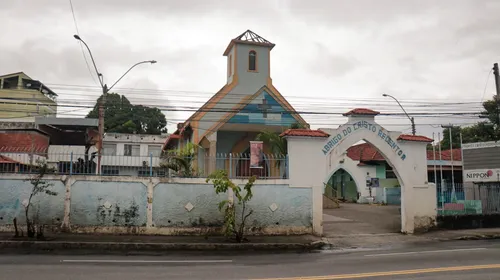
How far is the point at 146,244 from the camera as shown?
1202 cm

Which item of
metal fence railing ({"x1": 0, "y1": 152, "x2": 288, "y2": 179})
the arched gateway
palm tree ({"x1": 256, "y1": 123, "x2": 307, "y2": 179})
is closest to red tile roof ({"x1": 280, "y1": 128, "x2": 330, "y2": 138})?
the arched gateway

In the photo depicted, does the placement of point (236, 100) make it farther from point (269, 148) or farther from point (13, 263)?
point (13, 263)

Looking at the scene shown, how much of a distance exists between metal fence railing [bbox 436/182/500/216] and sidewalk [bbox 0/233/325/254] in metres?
7.06

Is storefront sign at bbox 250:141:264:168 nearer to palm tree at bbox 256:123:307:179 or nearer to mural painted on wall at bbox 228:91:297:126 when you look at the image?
palm tree at bbox 256:123:307:179

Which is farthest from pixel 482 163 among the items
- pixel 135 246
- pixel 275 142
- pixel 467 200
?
pixel 135 246

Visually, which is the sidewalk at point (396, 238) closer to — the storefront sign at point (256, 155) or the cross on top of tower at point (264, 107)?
the storefront sign at point (256, 155)

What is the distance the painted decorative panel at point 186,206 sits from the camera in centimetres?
1420

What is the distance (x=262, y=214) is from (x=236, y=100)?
1026 centimetres

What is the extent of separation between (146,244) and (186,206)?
254 centimetres

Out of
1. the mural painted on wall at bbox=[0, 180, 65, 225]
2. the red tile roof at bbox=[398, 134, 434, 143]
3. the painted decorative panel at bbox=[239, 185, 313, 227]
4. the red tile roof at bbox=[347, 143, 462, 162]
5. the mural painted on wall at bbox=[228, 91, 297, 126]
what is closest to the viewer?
the mural painted on wall at bbox=[0, 180, 65, 225]

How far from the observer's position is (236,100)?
23.5 metres

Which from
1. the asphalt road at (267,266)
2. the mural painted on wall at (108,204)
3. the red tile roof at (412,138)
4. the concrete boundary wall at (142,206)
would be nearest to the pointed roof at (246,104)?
the red tile roof at (412,138)

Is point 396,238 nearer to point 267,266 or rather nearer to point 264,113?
point 267,266

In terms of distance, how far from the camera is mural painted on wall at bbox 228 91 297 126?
22.6m
